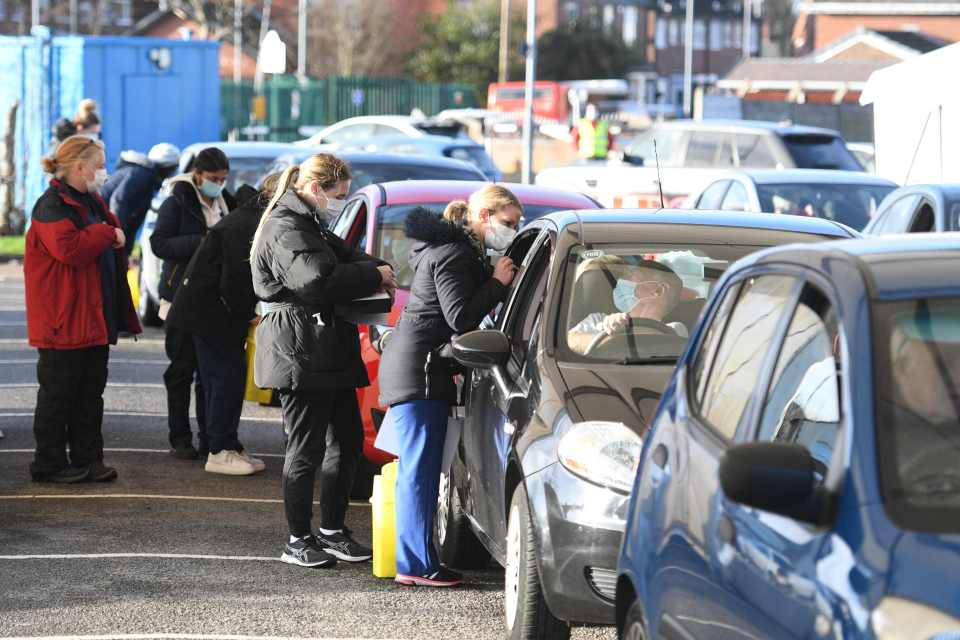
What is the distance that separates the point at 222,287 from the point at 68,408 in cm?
102

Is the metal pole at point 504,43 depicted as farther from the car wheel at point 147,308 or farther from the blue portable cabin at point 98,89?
the car wheel at point 147,308

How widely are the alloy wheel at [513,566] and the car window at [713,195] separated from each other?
10.6 meters

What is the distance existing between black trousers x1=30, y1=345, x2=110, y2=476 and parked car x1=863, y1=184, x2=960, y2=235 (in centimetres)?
497

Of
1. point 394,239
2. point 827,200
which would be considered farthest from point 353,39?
point 394,239

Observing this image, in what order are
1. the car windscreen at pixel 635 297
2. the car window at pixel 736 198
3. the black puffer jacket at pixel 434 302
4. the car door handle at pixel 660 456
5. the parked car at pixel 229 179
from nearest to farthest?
the car door handle at pixel 660 456 < the car windscreen at pixel 635 297 < the black puffer jacket at pixel 434 302 < the car window at pixel 736 198 < the parked car at pixel 229 179

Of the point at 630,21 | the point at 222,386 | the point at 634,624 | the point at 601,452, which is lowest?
the point at 222,386

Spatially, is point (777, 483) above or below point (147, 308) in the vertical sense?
above

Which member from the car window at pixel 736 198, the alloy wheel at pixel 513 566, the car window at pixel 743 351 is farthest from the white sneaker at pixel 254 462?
the car window at pixel 736 198

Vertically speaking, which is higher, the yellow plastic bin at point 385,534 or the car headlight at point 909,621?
the car headlight at point 909,621

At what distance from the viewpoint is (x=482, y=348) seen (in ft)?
22.4

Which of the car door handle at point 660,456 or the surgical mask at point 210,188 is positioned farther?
the surgical mask at point 210,188

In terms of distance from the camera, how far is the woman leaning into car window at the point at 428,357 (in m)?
7.27

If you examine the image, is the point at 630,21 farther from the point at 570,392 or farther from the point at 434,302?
the point at 570,392

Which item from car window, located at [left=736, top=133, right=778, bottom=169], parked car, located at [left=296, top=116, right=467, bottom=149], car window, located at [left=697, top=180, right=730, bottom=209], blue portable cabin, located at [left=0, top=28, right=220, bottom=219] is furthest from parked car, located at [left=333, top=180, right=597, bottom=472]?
parked car, located at [left=296, top=116, right=467, bottom=149]
